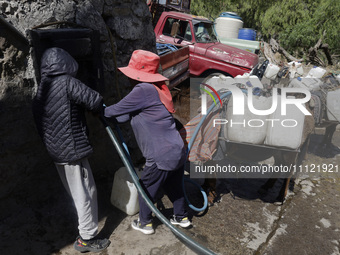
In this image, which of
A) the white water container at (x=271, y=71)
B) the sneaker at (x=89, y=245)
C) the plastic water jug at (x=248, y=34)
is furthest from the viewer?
the plastic water jug at (x=248, y=34)

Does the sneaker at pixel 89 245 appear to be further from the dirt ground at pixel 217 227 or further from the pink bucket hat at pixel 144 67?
the pink bucket hat at pixel 144 67

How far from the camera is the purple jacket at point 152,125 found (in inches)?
98.1

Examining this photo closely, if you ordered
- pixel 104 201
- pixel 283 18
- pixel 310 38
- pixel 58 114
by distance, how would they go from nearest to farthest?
pixel 58 114 → pixel 104 201 → pixel 310 38 → pixel 283 18

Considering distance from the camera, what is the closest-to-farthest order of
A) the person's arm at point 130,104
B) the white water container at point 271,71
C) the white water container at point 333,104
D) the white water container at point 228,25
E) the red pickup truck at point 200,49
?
the person's arm at point 130,104
the white water container at point 333,104
the white water container at point 271,71
the red pickup truck at point 200,49
the white water container at point 228,25

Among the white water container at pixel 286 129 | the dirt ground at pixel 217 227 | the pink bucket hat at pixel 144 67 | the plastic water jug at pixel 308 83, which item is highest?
the pink bucket hat at pixel 144 67

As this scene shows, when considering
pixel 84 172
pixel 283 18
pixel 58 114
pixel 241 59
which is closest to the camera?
pixel 58 114

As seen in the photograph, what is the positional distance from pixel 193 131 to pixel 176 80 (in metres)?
3.63

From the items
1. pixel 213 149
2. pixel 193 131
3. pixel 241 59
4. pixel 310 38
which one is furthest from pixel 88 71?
pixel 310 38

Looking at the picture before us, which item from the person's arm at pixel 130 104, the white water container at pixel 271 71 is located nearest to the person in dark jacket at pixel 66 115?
the person's arm at pixel 130 104

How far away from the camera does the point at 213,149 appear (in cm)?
337

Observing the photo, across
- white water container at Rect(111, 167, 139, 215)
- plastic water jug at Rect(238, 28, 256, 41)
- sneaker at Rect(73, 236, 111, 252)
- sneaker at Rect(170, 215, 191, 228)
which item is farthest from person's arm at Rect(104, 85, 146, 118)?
plastic water jug at Rect(238, 28, 256, 41)

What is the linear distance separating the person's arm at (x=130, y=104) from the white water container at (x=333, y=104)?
3773 mm

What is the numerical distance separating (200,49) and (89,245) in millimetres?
6480

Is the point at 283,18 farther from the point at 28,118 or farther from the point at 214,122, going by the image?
the point at 28,118
